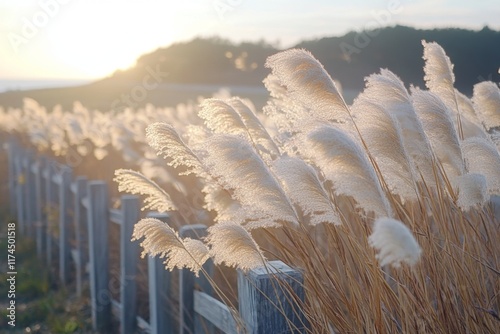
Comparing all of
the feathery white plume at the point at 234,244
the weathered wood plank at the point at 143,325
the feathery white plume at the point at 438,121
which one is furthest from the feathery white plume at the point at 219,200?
the weathered wood plank at the point at 143,325

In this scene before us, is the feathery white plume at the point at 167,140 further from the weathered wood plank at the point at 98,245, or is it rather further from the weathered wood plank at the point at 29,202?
the weathered wood plank at the point at 29,202

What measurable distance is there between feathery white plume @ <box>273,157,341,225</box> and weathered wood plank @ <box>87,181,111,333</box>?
421 cm

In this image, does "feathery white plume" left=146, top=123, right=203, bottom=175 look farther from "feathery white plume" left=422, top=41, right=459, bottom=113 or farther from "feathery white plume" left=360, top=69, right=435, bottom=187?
"feathery white plume" left=422, top=41, right=459, bottom=113

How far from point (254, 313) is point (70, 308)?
15.2 ft

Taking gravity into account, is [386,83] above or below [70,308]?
above

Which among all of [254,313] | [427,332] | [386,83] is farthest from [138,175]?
[427,332]

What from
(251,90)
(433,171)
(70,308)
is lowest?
(70,308)

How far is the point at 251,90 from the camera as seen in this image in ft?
94.2

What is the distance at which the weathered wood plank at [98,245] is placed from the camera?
20.2 feet

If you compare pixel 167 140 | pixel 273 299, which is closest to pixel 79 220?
pixel 167 140

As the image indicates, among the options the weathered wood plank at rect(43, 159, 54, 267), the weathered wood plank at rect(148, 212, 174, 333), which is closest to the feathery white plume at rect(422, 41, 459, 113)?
the weathered wood plank at rect(148, 212, 174, 333)

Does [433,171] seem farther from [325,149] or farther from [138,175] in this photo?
[138,175]

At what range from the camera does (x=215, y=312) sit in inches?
137

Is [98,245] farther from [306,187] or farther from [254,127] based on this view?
[306,187]
